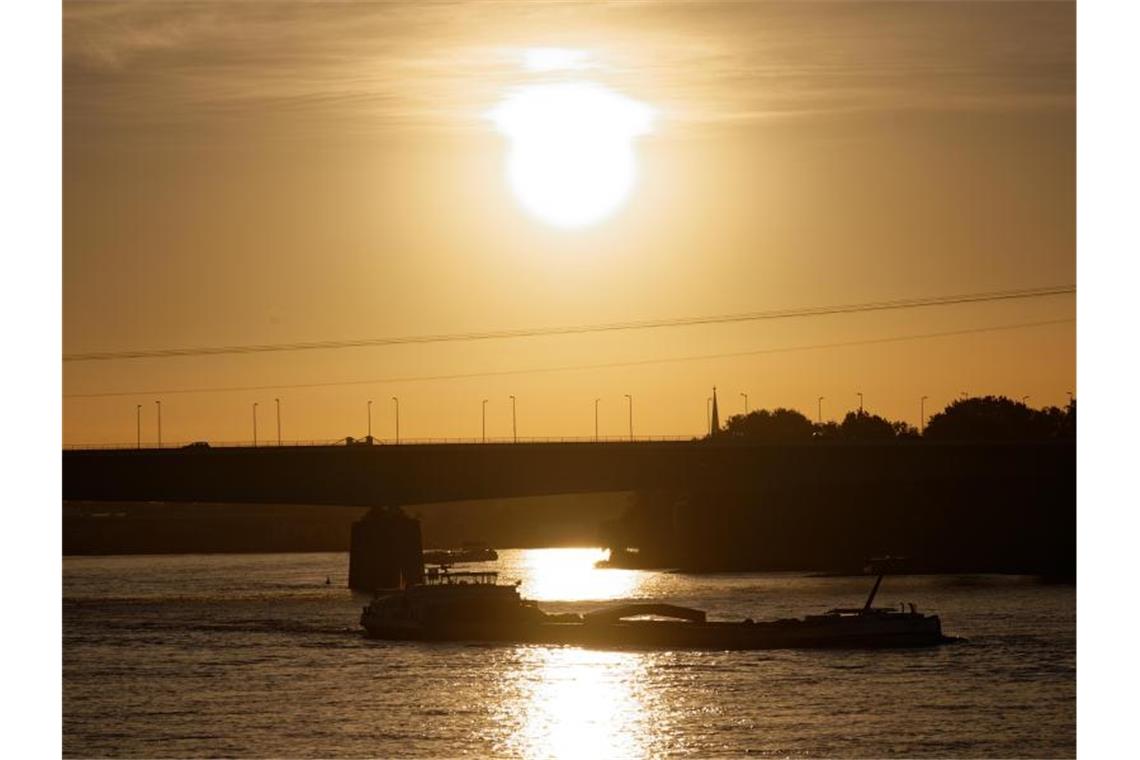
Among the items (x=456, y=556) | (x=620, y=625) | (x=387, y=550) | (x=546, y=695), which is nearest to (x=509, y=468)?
(x=387, y=550)

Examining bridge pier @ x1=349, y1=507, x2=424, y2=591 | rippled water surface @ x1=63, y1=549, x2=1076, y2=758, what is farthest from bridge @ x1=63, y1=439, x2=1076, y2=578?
rippled water surface @ x1=63, y1=549, x2=1076, y2=758

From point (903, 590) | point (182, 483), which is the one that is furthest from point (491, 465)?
point (903, 590)

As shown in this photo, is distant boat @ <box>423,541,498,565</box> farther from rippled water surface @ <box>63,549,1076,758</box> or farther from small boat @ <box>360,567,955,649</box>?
rippled water surface @ <box>63,549,1076,758</box>

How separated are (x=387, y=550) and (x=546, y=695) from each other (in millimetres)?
80367

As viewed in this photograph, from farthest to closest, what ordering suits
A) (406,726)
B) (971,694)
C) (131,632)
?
(131,632) < (971,694) < (406,726)

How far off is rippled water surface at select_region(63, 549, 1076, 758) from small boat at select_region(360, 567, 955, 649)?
2661 millimetres

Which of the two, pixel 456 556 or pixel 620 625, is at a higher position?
pixel 620 625

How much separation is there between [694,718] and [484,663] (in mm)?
22060

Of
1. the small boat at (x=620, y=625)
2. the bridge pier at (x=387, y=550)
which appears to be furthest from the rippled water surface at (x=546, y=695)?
the bridge pier at (x=387, y=550)

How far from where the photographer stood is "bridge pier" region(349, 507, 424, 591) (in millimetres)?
146250

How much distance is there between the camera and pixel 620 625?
93.3 metres

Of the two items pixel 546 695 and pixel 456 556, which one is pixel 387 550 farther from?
pixel 546 695
